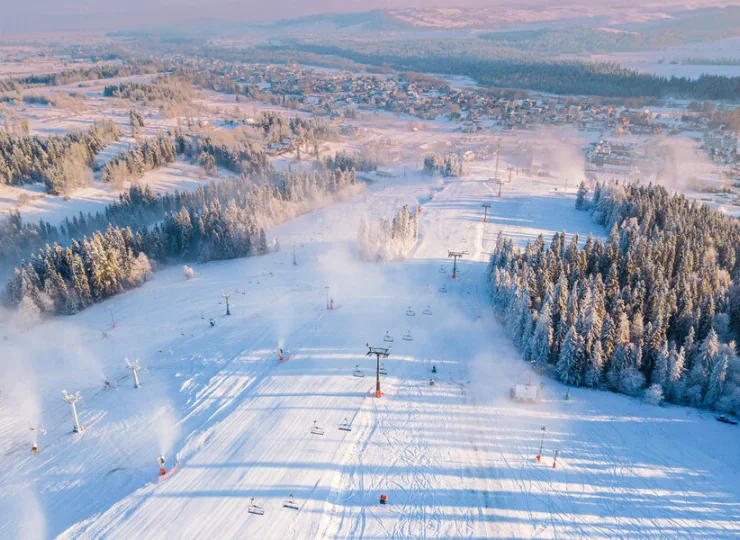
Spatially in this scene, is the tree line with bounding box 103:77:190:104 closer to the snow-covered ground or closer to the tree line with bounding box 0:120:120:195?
the tree line with bounding box 0:120:120:195

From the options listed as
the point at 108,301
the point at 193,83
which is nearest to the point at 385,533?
the point at 108,301

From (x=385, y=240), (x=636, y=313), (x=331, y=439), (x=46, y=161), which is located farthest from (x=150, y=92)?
(x=636, y=313)

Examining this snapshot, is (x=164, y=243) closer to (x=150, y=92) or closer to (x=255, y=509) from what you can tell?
(x=255, y=509)

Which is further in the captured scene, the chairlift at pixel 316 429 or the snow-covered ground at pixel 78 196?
the snow-covered ground at pixel 78 196

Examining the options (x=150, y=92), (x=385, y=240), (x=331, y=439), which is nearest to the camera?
(x=331, y=439)

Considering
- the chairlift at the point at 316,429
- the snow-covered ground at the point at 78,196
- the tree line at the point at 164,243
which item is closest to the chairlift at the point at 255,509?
the chairlift at the point at 316,429

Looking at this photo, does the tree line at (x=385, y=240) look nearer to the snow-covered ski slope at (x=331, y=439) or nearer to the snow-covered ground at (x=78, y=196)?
the snow-covered ski slope at (x=331, y=439)
